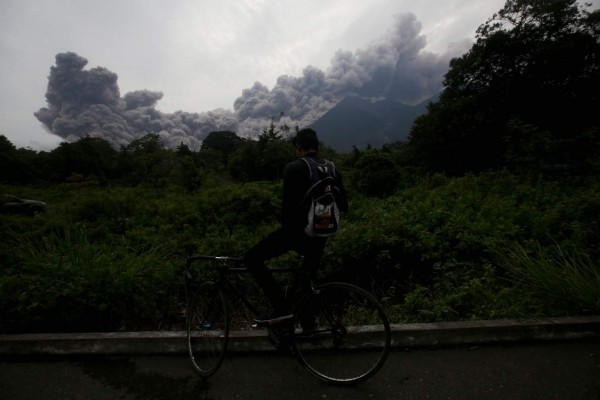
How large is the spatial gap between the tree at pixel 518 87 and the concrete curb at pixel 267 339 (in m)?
21.2

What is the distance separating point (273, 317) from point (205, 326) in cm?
72

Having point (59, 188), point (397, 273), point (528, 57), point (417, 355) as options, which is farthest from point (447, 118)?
point (59, 188)

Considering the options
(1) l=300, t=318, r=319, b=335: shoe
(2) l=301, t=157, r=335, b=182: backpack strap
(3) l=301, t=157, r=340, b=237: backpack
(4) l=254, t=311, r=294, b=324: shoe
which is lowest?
(1) l=300, t=318, r=319, b=335: shoe

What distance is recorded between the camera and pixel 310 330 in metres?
2.67

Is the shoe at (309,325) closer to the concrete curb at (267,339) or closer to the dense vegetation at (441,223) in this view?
the concrete curb at (267,339)

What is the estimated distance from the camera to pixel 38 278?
145 inches

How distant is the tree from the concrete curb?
69.7ft

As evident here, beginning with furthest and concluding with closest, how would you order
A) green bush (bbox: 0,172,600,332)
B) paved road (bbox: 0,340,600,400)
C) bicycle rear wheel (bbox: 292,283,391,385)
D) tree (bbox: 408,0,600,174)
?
tree (bbox: 408,0,600,174) < green bush (bbox: 0,172,600,332) < bicycle rear wheel (bbox: 292,283,391,385) < paved road (bbox: 0,340,600,400)

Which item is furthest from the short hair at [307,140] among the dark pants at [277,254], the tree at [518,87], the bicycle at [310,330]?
the tree at [518,87]

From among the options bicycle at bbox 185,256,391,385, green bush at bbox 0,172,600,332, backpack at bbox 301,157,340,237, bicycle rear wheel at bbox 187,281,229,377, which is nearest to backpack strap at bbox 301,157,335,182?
backpack at bbox 301,157,340,237

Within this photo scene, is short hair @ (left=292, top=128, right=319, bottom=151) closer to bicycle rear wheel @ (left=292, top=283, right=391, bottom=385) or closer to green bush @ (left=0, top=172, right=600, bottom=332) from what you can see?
bicycle rear wheel @ (left=292, top=283, right=391, bottom=385)

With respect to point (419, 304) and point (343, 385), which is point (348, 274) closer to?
point (419, 304)

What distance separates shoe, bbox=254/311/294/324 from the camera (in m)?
2.59

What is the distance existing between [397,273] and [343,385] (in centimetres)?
265
